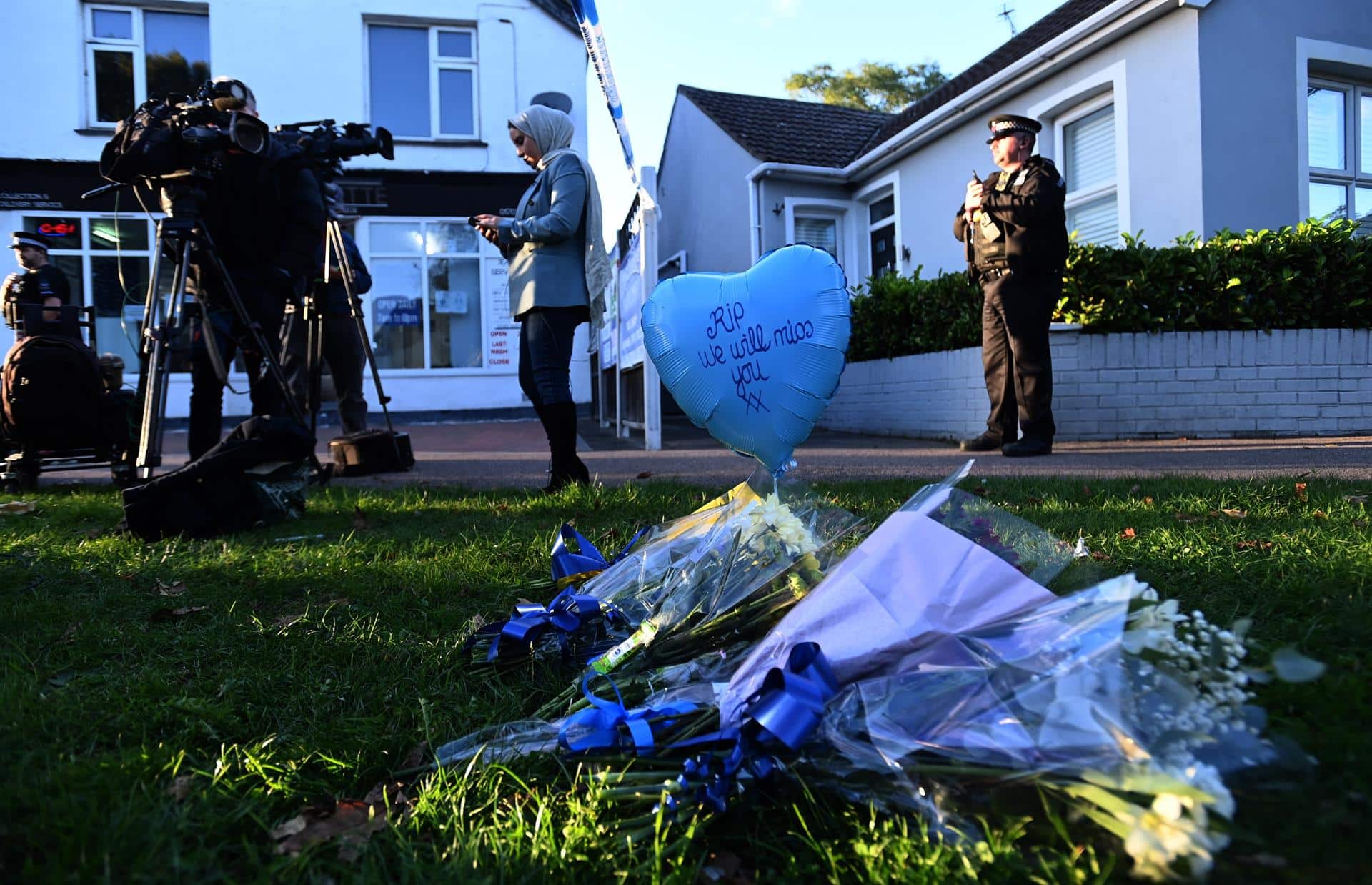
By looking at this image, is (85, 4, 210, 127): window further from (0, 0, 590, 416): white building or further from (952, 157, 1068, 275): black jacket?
(952, 157, 1068, 275): black jacket

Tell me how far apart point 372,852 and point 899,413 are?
8068mm

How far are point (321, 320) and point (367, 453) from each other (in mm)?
866

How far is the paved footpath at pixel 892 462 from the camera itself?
15.6 feet

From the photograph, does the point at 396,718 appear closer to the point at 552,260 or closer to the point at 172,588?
the point at 172,588

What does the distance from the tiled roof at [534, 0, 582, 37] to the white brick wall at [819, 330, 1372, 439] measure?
10302mm

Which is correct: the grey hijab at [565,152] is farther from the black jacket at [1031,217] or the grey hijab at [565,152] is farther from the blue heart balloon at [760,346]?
the black jacket at [1031,217]

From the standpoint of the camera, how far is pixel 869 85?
3566 centimetres

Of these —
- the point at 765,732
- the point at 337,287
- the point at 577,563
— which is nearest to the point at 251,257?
the point at 337,287

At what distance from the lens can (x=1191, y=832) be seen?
0.91 meters

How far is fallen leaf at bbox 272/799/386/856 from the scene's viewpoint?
4.04 ft

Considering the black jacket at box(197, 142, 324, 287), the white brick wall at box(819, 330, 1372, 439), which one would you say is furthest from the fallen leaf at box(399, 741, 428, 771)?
the white brick wall at box(819, 330, 1372, 439)

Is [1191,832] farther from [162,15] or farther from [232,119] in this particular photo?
[162,15]

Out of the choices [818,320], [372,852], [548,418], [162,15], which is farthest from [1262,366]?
[162,15]

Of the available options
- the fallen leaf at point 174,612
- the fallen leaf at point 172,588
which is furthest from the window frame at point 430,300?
the fallen leaf at point 174,612
